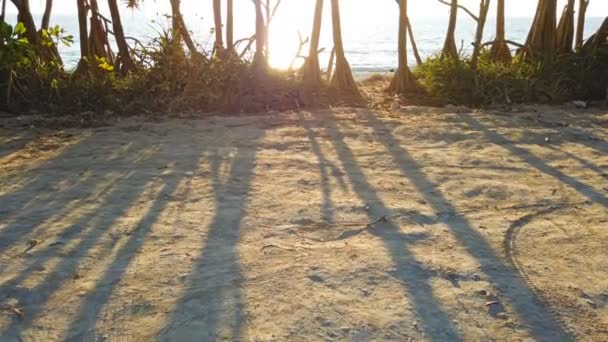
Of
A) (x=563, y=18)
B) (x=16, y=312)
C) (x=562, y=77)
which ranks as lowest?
(x=16, y=312)

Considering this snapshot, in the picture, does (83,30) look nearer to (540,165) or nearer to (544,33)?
(540,165)

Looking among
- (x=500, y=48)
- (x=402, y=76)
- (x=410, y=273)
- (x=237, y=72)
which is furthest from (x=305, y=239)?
(x=500, y=48)

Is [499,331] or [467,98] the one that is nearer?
[499,331]

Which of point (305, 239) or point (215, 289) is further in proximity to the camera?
point (305, 239)

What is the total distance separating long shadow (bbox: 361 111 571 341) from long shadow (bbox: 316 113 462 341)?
0.73 ft

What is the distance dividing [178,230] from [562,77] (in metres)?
4.95

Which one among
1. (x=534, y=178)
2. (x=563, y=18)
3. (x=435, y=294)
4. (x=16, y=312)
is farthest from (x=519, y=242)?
(x=563, y=18)

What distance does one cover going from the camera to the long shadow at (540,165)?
2795 millimetres

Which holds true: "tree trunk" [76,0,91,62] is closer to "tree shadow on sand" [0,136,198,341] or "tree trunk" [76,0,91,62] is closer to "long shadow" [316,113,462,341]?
"tree shadow on sand" [0,136,198,341]

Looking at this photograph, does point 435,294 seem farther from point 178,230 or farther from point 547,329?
point 178,230

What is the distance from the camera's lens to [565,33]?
6.58m

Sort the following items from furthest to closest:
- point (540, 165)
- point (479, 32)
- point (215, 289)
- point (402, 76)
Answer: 1. point (402, 76)
2. point (479, 32)
3. point (540, 165)
4. point (215, 289)

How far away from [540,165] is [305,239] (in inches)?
69.5

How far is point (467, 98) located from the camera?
5.76 m
